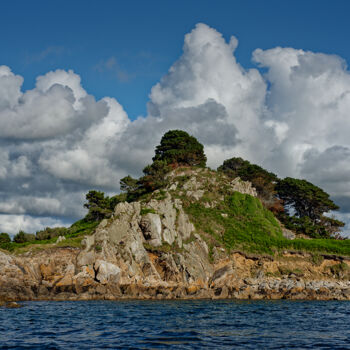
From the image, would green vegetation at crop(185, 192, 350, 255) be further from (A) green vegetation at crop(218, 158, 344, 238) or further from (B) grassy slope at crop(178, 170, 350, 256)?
(A) green vegetation at crop(218, 158, 344, 238)

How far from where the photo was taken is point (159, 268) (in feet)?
174

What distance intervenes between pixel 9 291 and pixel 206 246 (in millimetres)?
31117

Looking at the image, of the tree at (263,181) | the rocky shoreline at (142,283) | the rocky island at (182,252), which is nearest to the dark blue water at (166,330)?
the rocky shoreline at (142,283)

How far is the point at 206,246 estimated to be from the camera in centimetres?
6116

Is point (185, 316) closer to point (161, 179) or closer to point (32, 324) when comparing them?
point (32, 324)

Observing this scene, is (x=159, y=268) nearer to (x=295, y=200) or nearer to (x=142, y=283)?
(x=142, y=283)

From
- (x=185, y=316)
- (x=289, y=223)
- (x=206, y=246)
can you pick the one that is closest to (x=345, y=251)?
(x=289, y=223)

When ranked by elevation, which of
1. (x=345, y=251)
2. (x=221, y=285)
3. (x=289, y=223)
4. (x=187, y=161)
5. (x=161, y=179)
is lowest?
(x=221, y=285)

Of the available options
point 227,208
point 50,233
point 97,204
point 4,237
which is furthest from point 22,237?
point 227,208

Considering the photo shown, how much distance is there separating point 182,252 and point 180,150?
134 feet

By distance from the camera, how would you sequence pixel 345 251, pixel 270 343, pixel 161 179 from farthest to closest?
pixel 161 179
pixel 345 251
pixel 270 343

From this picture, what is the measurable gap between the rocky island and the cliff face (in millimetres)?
140

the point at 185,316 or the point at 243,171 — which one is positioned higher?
the point at 243,171

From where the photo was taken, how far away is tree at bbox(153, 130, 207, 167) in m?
92.3
